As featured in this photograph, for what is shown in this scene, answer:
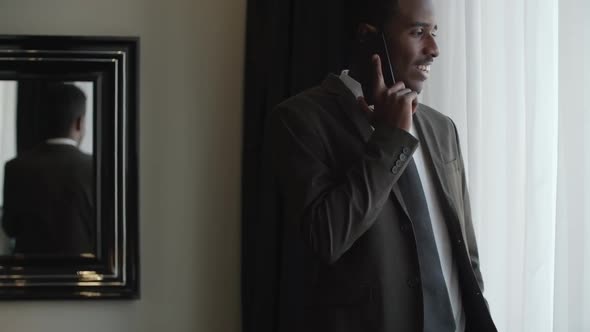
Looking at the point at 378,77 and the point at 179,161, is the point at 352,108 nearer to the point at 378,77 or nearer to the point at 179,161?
the point at 378,77

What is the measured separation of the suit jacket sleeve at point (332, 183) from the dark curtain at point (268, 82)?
823 mm

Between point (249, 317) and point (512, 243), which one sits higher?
point (512, 243)

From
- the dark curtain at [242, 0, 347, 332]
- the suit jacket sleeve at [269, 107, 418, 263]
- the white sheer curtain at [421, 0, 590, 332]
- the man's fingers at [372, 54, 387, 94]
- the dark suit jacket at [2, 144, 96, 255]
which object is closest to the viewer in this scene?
the suit jacket sleeve at [269, 107, 418, 263]

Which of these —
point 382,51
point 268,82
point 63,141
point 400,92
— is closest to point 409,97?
point 400,92

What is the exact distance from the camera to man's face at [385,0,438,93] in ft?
4.52

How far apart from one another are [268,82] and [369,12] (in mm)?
832

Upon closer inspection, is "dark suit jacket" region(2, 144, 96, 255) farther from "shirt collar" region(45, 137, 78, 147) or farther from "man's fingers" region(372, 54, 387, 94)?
"man's fingers" region(372, 54, 387, 94)

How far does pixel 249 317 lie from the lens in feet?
7.36

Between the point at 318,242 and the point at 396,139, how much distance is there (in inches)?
8.5

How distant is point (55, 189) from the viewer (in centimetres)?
228

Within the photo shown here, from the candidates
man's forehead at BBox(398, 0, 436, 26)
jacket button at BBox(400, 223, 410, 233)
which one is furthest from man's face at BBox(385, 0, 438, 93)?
jacket button at BBox(400, 223, 410, 233)

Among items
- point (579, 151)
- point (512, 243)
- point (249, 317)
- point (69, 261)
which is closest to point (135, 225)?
point (69, 261)

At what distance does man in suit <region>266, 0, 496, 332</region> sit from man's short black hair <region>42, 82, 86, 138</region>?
1116 millimetres

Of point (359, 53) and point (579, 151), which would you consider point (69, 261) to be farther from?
point (579, 151)
